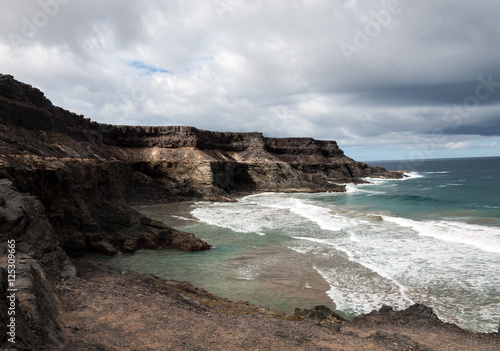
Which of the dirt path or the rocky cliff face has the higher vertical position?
the rocky cliff face

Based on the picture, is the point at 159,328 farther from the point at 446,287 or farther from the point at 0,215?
the point at 446,287

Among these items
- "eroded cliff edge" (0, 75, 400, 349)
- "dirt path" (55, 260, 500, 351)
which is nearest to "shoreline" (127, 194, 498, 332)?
"dirt path" (55, 260, 500, 351)

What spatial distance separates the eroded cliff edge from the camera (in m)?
8.80

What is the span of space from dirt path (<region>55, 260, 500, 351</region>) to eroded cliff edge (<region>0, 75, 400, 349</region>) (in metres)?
0.69

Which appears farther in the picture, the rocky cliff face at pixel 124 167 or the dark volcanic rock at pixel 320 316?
the rocky cliff face at pixel 124 167

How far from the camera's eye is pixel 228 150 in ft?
212

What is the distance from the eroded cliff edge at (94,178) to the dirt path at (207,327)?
27.3 inches

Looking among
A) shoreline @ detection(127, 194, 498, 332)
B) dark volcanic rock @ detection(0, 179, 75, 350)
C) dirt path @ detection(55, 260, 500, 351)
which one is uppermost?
dark volcanic rock @ detection(0, 179, 75, 350)

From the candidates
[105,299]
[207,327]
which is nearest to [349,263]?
[207,327]


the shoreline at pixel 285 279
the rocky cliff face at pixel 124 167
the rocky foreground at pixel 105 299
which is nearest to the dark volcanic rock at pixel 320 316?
the rocky foreground at pixel 105 299

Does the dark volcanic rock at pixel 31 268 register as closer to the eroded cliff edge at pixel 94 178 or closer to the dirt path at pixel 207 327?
the eroded cliff edge at pixel 94 178

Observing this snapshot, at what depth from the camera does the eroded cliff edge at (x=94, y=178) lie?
28.9 ft

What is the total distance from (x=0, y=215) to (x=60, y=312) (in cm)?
389

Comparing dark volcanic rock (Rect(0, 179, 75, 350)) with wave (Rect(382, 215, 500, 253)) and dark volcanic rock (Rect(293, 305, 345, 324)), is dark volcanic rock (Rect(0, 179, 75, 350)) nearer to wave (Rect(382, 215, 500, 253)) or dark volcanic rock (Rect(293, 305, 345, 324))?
dark volcanic rock (Rect(293, 305, 345, 324))
